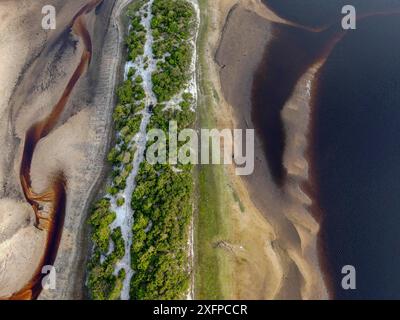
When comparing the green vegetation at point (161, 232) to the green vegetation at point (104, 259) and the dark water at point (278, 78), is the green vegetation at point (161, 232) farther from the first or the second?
the dark water at point (278, 78)

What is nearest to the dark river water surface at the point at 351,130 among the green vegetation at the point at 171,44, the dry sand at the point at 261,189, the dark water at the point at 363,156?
the dark water at the point at 363,156

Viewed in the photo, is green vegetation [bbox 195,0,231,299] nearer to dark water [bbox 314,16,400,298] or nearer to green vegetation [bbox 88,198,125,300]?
green vegetation [bbox 88,198,125,300]

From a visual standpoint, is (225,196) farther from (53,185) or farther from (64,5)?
(64,5)

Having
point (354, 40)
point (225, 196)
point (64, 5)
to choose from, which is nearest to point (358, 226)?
point (225, 196)

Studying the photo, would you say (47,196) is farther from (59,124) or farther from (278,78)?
(278,78)

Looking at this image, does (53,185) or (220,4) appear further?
(220,4)
